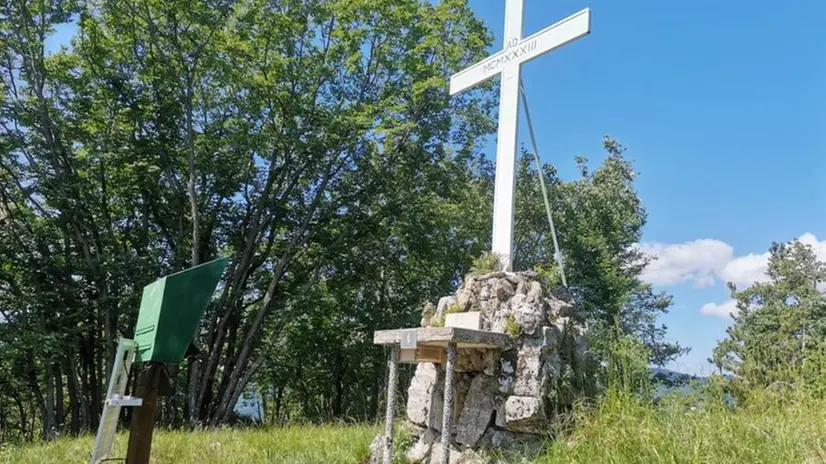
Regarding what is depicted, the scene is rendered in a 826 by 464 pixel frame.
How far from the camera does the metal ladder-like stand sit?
2.82m

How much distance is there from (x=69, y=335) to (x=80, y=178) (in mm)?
3044

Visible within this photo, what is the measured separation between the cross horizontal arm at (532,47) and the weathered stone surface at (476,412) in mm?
2971

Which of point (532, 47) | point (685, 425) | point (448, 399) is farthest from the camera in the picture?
point (532, 47)

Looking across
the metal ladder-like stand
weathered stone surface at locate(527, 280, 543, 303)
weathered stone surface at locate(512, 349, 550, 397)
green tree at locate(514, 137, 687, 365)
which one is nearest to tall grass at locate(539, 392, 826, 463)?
weathered stone surface at locate(512, 349, 550, 397)

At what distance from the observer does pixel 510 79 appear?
5.43m

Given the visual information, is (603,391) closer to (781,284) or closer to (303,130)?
(303,130)

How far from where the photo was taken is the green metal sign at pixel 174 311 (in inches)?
108

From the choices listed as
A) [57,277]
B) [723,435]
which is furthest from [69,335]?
[723,435]

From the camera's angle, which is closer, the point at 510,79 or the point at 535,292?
the point at 535,292

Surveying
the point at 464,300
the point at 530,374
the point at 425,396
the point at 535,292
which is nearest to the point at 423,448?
the point at 425,396

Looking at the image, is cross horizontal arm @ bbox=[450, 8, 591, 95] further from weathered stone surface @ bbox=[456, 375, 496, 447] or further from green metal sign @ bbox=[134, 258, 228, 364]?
green metal sign @ bbox=[134, 258, 228, 364]

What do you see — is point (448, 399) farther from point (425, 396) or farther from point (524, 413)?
point (425, 396)

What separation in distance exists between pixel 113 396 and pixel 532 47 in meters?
4.39

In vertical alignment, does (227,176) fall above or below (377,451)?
above
